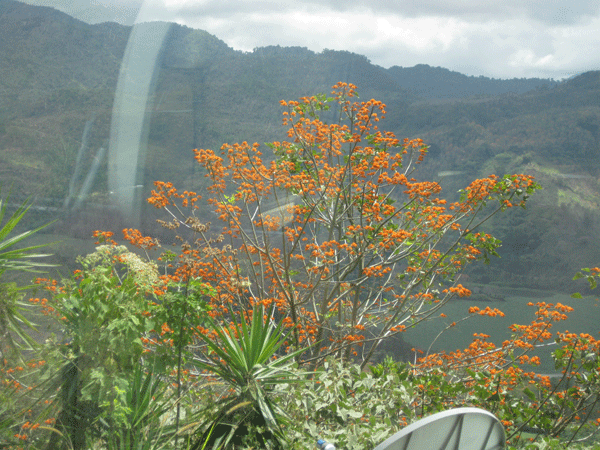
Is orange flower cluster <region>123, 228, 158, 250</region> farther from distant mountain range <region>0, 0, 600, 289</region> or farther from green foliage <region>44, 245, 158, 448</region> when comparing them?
distant mountain range <region>0, 0, 600, 289</region>

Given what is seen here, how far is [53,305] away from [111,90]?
2259 centimetres

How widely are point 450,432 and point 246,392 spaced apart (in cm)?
102

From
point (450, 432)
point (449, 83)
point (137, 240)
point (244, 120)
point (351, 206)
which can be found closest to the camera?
point (450, 432)

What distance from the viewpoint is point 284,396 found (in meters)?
2.63

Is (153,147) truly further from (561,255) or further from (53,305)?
(53,305)

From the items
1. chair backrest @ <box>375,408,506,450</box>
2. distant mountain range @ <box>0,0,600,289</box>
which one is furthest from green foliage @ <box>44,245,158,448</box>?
distant mountain range @ <box>0,0,600,289</box>

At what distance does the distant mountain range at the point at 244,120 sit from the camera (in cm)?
1958

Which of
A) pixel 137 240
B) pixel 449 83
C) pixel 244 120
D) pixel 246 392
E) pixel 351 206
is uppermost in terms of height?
pixel 449 83

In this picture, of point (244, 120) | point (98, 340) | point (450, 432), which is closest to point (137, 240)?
point (98, 340)

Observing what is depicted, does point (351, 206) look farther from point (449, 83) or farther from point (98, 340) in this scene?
point (449, 83)

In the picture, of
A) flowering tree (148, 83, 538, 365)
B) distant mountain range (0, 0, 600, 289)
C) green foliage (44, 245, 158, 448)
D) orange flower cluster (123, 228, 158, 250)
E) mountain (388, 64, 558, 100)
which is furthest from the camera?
mountain (388, 64, 558, 100)

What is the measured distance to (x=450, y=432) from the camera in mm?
1544

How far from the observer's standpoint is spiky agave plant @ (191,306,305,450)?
2.11 metres

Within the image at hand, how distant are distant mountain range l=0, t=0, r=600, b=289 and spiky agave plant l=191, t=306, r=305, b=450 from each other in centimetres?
1687
